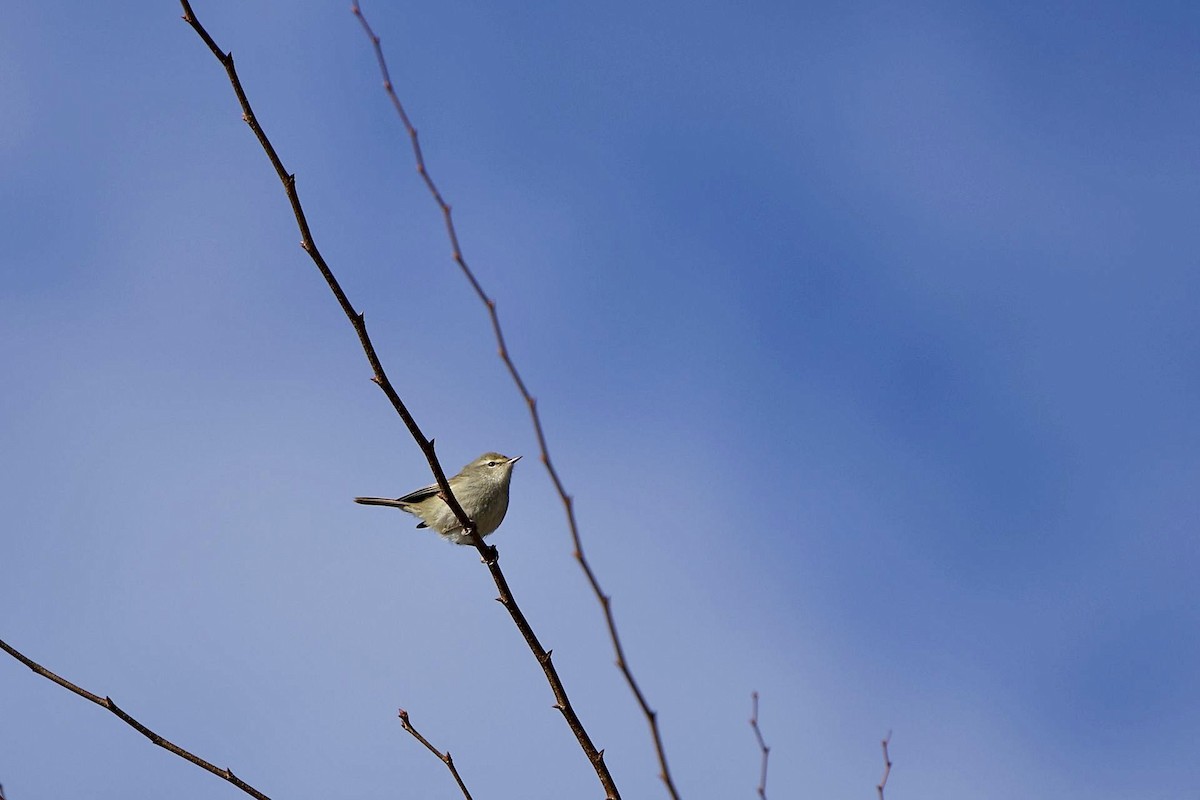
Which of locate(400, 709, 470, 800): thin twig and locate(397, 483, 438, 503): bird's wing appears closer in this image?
locate(400, 709, 470, 800): thin twig

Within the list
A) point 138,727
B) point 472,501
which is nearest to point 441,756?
point 138,727

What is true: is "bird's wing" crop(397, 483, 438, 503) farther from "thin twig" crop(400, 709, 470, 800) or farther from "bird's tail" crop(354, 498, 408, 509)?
"thin twig" crop(400, 709, 470, 800)

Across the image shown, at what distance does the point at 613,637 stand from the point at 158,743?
1.97 meters

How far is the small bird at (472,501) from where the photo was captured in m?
12.8

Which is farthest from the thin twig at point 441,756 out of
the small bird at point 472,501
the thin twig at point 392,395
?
the small bird at point 472,501

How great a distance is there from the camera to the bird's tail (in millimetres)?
13594

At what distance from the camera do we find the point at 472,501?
1284cm

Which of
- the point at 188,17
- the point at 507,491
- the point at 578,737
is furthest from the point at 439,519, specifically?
the point at 188,17

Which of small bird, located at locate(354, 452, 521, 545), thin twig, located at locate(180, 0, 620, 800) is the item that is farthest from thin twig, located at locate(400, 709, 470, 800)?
small bird, located at locate(354, 452, 521, 545)

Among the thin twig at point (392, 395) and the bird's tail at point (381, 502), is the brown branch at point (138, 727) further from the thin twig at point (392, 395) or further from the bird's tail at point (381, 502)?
the bird's tail at point (381, 502)

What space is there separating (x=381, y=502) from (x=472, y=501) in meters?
1.57

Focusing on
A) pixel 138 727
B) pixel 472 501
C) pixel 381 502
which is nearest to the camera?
pixel 138 727

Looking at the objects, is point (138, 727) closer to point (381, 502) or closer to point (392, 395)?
point (392, 395)

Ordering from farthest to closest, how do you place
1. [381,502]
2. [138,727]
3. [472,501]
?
1. [381,502]
2. [472,501]
3. [138,727]
